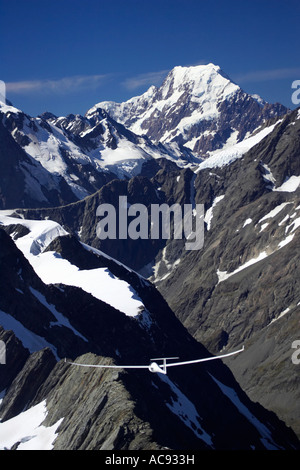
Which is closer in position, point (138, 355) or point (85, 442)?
point (85, 442)

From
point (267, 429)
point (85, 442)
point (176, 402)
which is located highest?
point (85, 442)

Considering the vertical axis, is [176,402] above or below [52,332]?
below

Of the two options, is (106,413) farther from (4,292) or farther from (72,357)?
(4,292)

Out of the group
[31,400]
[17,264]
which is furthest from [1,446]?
[17,264]
